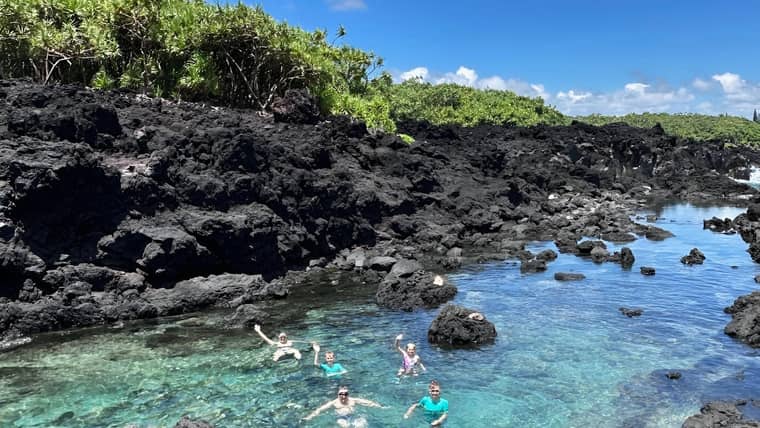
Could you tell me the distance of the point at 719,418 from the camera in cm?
1333

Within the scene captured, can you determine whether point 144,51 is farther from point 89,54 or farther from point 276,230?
point 276,230

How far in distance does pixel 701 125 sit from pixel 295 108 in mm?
133135

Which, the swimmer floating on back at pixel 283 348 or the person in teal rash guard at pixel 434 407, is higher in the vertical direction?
the swimmer floating on back at pixel 283 348

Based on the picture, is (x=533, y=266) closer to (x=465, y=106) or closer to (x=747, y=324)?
(x=747, y=324)

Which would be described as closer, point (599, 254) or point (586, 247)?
point (599, 254)

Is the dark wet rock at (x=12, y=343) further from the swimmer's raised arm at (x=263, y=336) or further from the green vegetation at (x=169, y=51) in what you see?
the green vegetation at (x=169, y=51)

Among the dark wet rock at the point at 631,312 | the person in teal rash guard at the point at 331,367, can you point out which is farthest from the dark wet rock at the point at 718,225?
the person in teal rash guard at the point at 331,367

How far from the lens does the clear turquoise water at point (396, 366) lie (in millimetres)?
14930

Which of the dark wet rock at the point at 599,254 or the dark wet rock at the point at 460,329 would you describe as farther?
the dark wet rock at the point at 599,254

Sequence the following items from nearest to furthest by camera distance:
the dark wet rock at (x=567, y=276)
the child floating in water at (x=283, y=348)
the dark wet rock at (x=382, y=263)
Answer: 1. the child floating in water at (x=283, y=348)
2. the dark wet rock at (x=567, y=276)
3. the dark wet rock at (x=382, y=263)

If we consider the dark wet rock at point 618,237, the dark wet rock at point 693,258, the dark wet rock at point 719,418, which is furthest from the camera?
the dark wet rock at point 618,237

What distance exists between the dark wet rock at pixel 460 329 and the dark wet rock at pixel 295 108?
2530cm

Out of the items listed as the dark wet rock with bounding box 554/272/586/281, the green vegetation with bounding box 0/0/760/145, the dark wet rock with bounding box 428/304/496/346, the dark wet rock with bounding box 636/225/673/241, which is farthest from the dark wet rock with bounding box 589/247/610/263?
the green vegetation with bounding box 0/0/760/145

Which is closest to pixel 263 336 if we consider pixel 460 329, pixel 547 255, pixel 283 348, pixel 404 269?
pixel 283 348
